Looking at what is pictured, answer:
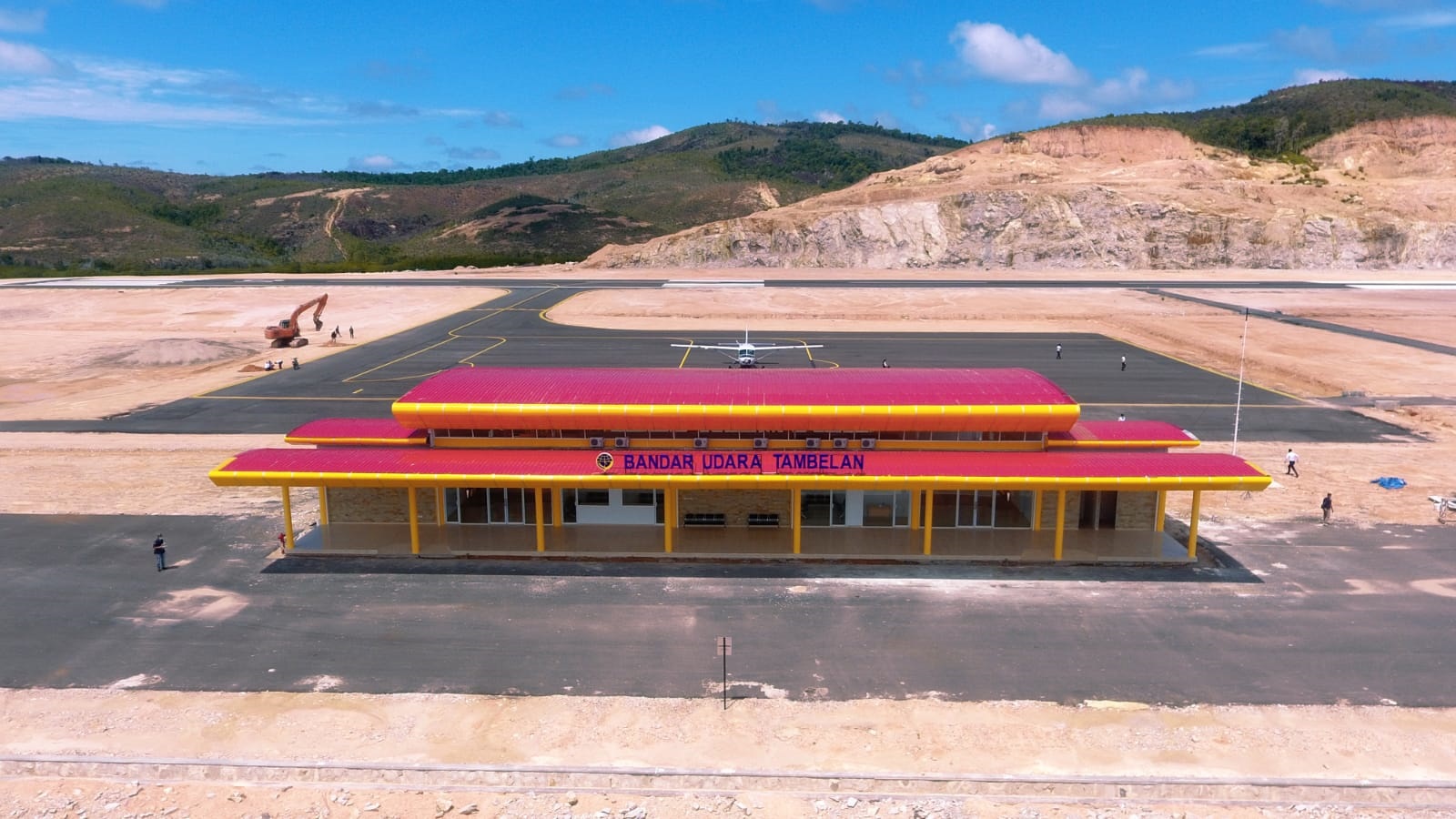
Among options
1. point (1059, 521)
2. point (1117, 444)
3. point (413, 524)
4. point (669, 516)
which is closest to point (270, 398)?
point (413, 524)

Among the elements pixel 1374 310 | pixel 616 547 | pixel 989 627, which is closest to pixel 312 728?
pixel 616 547

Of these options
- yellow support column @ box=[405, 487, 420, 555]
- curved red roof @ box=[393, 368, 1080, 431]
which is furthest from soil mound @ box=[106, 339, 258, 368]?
yellow support column @ box=[405, 487, 420, 555]

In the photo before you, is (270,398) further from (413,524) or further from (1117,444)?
(1117,444)

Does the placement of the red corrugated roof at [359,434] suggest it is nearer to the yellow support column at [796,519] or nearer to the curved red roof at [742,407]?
the curved red roof at [742,407]

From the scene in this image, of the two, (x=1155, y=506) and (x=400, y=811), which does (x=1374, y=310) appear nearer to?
(x=1155, y=506)

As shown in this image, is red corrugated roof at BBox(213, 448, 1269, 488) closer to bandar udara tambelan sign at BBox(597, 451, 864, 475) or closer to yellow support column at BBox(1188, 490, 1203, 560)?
bandar udara tambelan sign at BBox(597, 451, 864, 475)

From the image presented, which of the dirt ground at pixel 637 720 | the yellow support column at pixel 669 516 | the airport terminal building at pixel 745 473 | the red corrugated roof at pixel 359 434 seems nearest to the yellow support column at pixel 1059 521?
the airport terminal building at pixel 745 473
